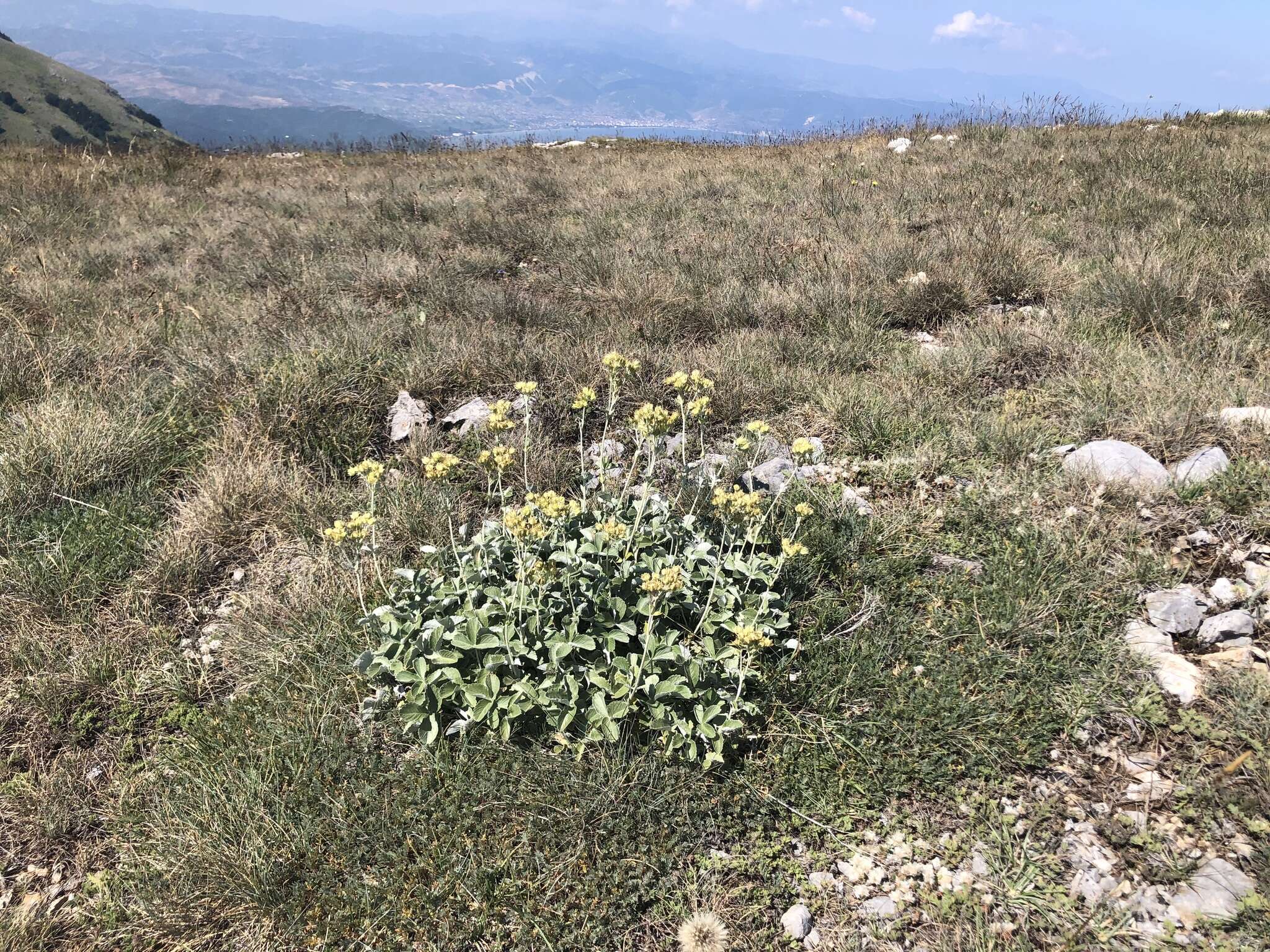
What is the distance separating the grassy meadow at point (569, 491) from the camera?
1.93m

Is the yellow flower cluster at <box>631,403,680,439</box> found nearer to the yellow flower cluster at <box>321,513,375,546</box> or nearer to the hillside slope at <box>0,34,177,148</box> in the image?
the yellow flower cluster at <box>321,513,375,546</box>

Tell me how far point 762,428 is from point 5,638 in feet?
10.5

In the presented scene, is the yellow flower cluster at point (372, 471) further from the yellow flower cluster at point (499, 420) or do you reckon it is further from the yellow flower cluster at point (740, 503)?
the yellow flower cluster at point (740, 503)

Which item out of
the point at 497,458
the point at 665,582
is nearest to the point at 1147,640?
the point at 665,582

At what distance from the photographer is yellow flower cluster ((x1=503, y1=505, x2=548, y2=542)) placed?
2088 mm

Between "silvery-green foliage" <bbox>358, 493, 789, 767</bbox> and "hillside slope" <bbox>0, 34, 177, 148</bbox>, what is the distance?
124 metres

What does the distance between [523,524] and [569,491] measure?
144 centimetres

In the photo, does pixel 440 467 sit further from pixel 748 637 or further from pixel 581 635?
pixel 748 637

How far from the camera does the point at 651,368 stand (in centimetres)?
469

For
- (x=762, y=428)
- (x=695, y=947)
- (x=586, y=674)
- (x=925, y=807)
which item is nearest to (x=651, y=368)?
(x=762, y=428)

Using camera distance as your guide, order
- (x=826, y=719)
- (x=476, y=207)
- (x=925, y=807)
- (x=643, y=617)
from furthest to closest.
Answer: (x=476, y=207)
(x=643, y=617)
(x=826, y=719)
(x=925, y=807)

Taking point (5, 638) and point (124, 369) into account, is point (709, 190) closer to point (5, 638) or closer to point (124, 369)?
point (124, 369)

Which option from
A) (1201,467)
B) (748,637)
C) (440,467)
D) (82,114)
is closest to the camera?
(748,637)

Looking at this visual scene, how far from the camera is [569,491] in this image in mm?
3568
